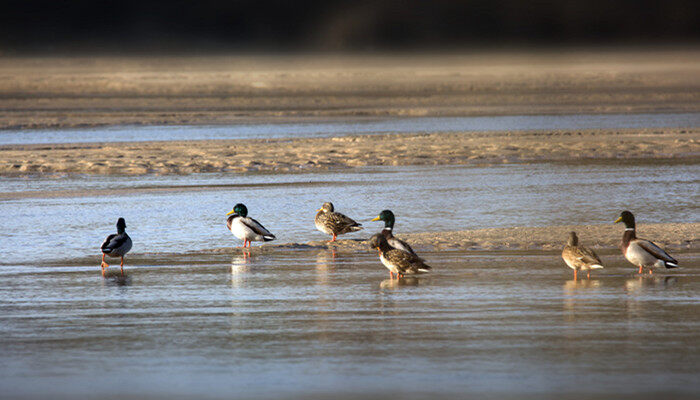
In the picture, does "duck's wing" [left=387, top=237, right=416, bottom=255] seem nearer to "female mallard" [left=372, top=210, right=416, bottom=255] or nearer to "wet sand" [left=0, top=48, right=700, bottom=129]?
"female mallard" [left=372, top=210, right=416, bottom=255]

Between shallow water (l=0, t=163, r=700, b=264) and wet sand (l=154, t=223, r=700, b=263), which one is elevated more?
shallow water (l=0, t=163, r=700, b=264)

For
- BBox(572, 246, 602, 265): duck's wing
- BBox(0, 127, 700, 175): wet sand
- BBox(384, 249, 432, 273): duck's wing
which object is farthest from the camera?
BBox(0, 127, 700, 175): wet sand

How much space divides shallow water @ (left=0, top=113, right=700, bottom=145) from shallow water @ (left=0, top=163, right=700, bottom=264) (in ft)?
34.4

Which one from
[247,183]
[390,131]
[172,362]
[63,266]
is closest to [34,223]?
[63,266]

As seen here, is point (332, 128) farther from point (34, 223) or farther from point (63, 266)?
point (63, 266)

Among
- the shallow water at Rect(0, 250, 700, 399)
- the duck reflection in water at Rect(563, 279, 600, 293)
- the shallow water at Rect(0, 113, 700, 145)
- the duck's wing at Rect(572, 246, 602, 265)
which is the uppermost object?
the shallow water at Rect(0, 113, 700, 145)

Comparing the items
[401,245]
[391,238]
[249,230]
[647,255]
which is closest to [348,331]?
[401,245]

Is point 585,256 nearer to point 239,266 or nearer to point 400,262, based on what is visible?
point 400,262

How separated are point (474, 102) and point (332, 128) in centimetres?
1627

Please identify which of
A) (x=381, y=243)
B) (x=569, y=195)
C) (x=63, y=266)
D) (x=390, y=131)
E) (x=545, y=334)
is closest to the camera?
(x=545, y=334)

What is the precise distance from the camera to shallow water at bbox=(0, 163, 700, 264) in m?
14.2

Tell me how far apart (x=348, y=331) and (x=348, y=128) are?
91.1 feet

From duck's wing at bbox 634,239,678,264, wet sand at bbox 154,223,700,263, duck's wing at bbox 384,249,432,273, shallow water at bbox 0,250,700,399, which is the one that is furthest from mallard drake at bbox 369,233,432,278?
duck's wing at bbox 634,239,678,264

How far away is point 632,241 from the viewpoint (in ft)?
34.6
